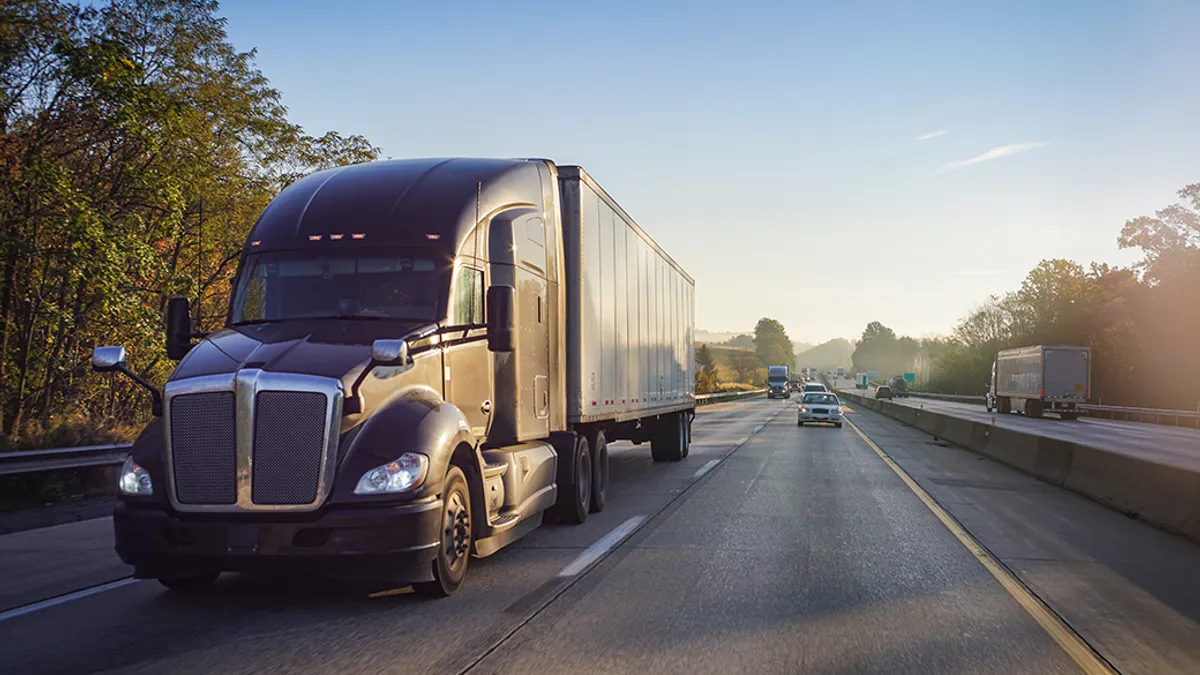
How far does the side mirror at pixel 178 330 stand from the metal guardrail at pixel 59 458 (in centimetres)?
445

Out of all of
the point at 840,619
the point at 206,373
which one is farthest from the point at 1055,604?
the point at 206,373

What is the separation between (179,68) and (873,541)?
18.6 m

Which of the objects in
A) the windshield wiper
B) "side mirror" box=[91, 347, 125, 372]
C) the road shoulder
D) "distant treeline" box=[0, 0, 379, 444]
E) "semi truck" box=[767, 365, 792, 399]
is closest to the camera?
the road shoulder

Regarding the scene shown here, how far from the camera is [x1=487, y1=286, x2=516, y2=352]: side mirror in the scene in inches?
315

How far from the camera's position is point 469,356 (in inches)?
321

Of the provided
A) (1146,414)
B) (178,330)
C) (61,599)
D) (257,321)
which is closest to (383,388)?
(257,321)

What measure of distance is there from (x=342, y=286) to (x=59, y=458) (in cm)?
841

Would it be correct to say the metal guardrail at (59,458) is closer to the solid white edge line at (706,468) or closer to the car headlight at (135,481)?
the car headlight at (135,481)

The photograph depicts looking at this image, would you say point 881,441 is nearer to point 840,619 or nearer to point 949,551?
point 949,551

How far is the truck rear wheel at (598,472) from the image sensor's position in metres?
12.1

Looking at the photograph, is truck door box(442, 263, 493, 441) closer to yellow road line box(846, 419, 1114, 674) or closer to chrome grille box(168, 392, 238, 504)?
chrome grille box(168, 392, 238, 504)

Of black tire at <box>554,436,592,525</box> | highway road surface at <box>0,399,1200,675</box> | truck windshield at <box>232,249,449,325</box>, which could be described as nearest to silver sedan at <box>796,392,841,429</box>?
highway road surface at <box>0,399,1200,675</box>

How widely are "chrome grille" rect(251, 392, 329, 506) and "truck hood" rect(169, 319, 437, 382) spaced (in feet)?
0.83

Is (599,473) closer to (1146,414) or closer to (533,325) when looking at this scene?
(533,325)
